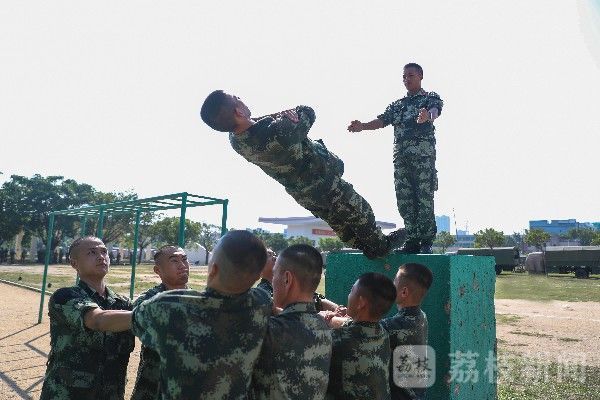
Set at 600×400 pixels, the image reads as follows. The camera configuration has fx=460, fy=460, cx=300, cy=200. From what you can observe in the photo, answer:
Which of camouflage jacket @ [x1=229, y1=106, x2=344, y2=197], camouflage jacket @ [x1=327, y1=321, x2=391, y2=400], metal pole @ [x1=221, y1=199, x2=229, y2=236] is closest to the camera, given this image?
camouflage jacket @ [x1=327, y1=321, x2=391, y2=400]

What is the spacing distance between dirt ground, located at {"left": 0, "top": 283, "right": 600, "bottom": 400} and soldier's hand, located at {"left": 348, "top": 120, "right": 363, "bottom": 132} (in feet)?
11.9

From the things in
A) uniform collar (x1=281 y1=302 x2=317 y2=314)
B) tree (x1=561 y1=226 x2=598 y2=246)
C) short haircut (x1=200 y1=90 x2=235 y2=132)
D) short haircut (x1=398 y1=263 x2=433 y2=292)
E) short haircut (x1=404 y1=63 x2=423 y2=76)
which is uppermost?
tree (x1=561 y1=226 x2=598 y2=246)

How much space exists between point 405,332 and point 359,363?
0.45m

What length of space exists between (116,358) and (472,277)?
2483 mm

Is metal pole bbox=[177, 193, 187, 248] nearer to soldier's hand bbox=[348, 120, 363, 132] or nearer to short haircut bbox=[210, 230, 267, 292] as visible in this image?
soldier's hand bbox=[348, 120, 363, 132]

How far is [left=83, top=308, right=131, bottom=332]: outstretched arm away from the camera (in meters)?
1.88

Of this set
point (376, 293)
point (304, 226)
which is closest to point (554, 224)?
point (304, 226)

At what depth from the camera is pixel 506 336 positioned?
833cm

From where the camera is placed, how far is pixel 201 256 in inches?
2403

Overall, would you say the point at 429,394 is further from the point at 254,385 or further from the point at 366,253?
the point at 254,385

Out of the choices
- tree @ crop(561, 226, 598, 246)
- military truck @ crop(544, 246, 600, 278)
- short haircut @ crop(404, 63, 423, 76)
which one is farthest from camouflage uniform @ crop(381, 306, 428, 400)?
tree @ crop(561, 226, 598, 246)

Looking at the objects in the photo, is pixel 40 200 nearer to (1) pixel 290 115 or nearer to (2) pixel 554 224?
(1) pixel 290 115

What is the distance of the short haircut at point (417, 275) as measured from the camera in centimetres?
263

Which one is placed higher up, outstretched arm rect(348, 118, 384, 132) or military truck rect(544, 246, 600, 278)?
outstretched arm rect(348, 118, 384, 132)
